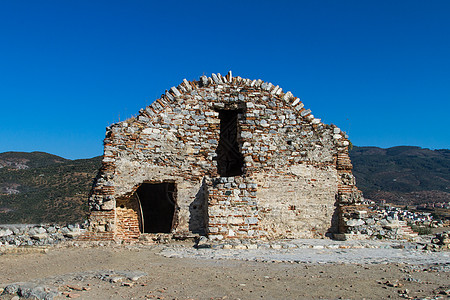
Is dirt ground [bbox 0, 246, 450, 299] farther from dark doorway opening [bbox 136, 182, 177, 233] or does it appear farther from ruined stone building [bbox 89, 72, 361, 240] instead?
dark doorway opening [bbox 136, 182, 177, 233]

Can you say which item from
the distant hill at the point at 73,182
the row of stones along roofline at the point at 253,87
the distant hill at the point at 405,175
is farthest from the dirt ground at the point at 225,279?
the distant hill at the point at 405,175

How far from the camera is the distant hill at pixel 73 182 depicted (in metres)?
26.5

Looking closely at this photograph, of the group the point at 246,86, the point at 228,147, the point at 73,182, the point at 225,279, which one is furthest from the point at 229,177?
the point at 73,182

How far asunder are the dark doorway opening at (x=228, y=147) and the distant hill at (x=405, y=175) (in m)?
33.6

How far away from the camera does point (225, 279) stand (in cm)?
639

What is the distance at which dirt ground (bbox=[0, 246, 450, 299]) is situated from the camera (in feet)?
18.1

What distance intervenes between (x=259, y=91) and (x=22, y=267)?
7.88 metres

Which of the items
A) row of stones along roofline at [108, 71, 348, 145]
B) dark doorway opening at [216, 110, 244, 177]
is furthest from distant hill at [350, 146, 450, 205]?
row of stones along roofline at [108, 71, 348, 145]

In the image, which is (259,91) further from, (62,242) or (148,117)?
(62,242)

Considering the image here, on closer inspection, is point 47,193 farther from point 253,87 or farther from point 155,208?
point 253,87

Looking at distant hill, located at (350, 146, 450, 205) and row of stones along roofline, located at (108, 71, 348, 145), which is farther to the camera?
distant hill, located at (350, 146, 450, 205)

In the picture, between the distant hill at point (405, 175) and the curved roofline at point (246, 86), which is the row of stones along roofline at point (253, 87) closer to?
the curved roofline at point (246, 86)

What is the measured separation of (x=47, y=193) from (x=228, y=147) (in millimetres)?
21697

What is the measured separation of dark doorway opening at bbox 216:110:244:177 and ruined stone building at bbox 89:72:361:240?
0.56m
